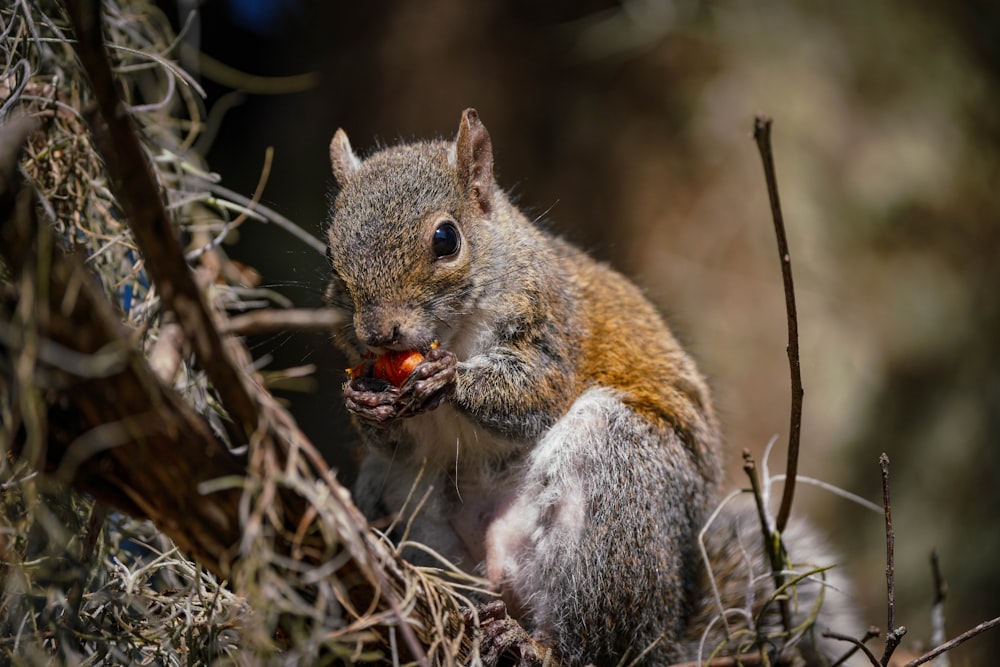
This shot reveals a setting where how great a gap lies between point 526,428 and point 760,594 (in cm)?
95

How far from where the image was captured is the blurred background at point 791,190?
5.49 m

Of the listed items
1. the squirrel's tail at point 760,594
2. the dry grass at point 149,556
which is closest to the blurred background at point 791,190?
the squirrel's tail at point 760,594

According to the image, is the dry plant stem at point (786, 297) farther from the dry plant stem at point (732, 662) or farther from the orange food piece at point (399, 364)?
the orange food piece at point (399, 364)

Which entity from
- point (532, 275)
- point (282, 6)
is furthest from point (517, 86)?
point (532, 275)

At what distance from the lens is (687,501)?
2.79 m

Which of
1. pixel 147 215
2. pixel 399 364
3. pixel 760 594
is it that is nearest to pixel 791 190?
pixel 760 594

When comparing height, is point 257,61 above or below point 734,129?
above

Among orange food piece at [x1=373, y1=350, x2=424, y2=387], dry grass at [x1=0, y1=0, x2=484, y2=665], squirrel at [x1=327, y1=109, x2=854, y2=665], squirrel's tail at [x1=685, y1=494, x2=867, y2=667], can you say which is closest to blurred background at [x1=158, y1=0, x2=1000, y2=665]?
squirrel's tail at [x1=685, y1=494, x2=867, y2=667]

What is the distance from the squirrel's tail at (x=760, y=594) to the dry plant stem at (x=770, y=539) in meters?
0.05

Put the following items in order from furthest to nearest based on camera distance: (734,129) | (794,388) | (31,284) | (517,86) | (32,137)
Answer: (517,86)
(734,129)
(32,137)
(794,388)
(31,284)

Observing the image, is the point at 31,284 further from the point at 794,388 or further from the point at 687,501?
the point at 687,501

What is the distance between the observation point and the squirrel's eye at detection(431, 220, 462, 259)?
8.60 feet

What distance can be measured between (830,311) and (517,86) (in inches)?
101

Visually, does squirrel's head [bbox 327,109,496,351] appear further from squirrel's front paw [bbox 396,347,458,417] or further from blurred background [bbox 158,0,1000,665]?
blurred background [bbox 158,0,1000,665]
